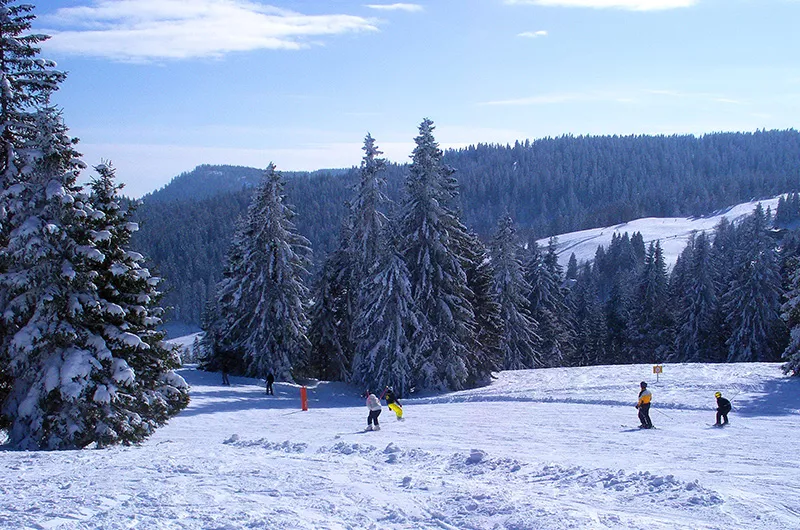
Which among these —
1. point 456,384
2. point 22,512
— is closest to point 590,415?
point 456,384

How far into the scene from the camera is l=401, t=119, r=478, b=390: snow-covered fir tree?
104 feet

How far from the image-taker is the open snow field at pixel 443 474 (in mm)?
9273

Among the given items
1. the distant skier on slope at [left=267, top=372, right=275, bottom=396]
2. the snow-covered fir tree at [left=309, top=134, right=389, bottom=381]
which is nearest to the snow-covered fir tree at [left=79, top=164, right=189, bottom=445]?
the distant skier on slope at [left=267, top=372, right=275, bottom=396]

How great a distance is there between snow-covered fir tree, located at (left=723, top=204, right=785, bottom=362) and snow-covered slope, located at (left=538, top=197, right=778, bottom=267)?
107827 mm

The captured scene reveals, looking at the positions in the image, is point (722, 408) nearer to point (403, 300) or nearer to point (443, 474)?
point (443, 474)

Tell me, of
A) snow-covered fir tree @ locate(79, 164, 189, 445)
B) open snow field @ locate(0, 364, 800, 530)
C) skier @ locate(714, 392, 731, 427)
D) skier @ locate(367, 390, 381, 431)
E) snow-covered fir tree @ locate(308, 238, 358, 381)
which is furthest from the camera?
snow-covered fir tree @ locate(308, 238, 358, 381)

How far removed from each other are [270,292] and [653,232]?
162m

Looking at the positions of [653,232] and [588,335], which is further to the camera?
[653,232]

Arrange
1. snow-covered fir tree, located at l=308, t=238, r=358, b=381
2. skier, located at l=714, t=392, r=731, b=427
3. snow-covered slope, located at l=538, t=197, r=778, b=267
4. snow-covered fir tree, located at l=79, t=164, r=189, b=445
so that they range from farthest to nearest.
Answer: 1. snow-covered slope, located at l=538, t=197, r=778, b=267
2. snow-covered fir tree, located at l=308, t=238, r=358, b=381
3. skier, located at l=714, t=392, r=731, b=427
4. snow-covered fir tree, located at l=79, t=164, r=189, b=445

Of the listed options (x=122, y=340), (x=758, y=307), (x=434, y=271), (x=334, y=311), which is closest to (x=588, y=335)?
(x=758, y=307)

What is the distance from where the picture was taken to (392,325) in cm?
3150

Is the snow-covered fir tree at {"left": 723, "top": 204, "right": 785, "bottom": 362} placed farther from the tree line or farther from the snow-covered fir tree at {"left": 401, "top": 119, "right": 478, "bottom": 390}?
the snow-covered fir tree at {"left": 401, "top": 119, "right": 478, "bottom": 390}

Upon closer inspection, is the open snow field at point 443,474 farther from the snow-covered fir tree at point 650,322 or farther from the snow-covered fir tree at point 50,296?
the snow-covered fir tree at point 650,322

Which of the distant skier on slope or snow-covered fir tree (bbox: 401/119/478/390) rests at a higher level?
snow-covered fir tree (bbox: 401/119/478/390)
